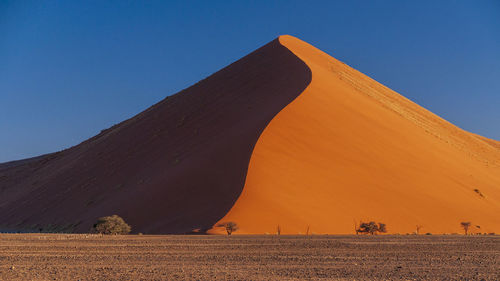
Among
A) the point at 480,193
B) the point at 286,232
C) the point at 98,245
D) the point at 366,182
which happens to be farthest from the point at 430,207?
the point at 98,245

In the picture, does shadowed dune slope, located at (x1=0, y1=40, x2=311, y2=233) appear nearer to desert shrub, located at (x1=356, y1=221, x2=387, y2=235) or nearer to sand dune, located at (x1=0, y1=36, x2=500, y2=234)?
sand dune, located at (x1=0, y1=36, x2=500, y2=234)

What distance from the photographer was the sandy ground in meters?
11.3

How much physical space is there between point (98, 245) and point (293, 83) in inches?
843

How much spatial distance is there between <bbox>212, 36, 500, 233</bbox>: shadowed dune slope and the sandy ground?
178 inches

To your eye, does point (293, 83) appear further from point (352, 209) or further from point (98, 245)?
point (98, 245)

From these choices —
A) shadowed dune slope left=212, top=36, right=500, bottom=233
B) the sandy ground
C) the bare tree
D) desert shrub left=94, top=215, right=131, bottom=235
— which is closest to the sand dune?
shadowed dune slope left=212, top=36, right=500, bottom=233

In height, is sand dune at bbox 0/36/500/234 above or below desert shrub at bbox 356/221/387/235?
above

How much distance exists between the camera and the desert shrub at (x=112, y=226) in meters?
24.4

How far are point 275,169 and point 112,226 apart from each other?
754cm

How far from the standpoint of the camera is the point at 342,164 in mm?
29688

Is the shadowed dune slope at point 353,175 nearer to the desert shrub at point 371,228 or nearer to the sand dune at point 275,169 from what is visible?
the sand dune at point 275,169

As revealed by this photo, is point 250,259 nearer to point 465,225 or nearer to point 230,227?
point 230,227

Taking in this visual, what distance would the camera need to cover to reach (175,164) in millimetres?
31562

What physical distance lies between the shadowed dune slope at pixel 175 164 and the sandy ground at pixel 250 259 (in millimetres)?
6012
